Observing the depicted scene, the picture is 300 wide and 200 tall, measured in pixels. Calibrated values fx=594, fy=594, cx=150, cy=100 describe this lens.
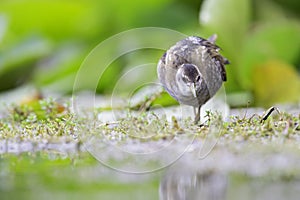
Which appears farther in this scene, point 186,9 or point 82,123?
point 186,9

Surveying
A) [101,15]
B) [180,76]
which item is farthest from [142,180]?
[101,15]

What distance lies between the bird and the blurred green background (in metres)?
0.24

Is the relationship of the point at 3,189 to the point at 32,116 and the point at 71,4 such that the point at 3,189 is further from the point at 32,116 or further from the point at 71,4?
the point at 71,4

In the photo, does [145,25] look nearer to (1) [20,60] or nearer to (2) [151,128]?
(1) [20,60]

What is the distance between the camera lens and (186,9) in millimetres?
1225

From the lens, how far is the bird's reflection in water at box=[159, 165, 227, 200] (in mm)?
398

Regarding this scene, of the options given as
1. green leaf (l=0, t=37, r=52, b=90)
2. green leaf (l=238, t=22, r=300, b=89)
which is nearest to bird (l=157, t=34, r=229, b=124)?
green leaf (l=238, t=22, r=300, b=89)

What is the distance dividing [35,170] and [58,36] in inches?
31.9

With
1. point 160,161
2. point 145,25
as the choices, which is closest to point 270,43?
point 145,25

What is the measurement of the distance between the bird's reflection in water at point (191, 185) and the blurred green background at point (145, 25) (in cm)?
37

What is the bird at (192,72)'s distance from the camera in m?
0.52

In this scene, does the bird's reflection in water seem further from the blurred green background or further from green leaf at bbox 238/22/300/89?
green leaf at bbox 238/22/300/89

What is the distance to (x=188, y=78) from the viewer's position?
517mm

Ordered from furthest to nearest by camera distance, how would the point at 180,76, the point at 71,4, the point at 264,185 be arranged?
the point at 71,4, the point at 180,76, the point at 264,185
